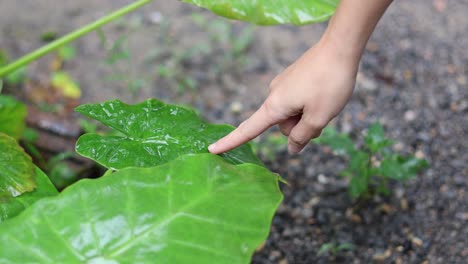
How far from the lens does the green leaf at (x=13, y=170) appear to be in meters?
0.95

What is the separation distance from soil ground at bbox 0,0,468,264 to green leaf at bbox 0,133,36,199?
789mm

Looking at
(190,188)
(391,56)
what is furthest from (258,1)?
(391,56)

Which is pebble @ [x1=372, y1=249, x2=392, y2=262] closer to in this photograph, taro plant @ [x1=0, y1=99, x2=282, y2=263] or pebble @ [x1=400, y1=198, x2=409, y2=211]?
pebble @ [x1=400, y1=198, x2=409, y2=211]

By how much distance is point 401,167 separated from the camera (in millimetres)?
1531

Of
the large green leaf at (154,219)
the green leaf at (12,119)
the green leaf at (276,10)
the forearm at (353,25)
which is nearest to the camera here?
the large green leaf at (154,219)

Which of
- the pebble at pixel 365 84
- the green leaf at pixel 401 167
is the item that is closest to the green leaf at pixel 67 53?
the pebble at pixel 365 84

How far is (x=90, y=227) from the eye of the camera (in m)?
0.82

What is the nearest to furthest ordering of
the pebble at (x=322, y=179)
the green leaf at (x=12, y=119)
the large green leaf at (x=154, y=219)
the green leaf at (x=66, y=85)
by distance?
the large green leaf at (x=154, y=219) < the green leaf at (x=12, y=119) < the pebble at (x=322, y=179) < the green leaf at (x=66, y=85)

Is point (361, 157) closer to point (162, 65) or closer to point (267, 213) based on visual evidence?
point (267, 213)

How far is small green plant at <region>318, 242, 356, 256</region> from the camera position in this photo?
61.1 inches

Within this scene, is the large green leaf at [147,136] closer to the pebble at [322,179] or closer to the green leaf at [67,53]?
the pebble at [322,179]

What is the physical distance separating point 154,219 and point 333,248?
86cm

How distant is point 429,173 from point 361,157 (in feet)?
1.11

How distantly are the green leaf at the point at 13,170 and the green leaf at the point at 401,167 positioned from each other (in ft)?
2.97
